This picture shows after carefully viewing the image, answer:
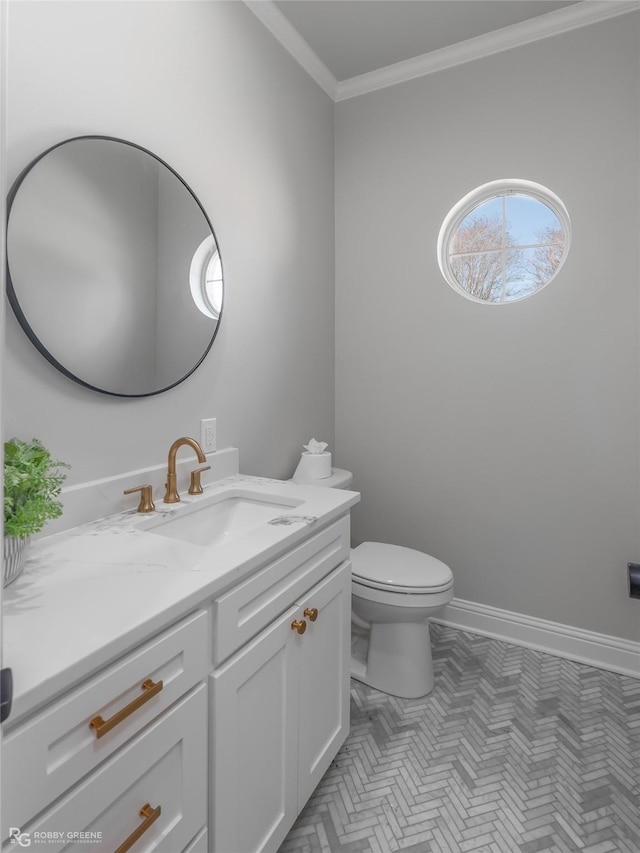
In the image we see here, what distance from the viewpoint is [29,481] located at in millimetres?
886

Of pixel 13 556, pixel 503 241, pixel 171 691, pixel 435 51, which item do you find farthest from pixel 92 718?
pixel 435 51

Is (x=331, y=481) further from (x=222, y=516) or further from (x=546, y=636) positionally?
(x=546, y=636)

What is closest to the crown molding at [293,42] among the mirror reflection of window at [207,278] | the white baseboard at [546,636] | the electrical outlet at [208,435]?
the mirror reflection of window at [207,278]

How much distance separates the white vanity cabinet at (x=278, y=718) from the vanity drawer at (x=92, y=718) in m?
0.13

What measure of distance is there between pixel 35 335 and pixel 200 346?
0.58 meters

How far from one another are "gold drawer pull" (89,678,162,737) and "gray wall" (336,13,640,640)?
6.01 ft

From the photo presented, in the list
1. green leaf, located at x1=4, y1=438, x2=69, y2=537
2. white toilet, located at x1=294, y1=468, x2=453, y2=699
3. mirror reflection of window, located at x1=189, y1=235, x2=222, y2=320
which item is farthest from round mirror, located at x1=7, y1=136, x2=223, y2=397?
white toilet, located at x1=294, y1=468, x2=453, y2=699

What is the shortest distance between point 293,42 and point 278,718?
257cm

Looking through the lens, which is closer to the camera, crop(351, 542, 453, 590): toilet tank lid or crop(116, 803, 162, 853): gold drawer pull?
crop(116, 803, 162, 853): gold drawer pull

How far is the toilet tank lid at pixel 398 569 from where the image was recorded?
1.87 m

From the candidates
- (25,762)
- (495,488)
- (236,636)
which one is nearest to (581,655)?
(495,488)

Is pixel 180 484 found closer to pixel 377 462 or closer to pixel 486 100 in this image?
pixel 377 462

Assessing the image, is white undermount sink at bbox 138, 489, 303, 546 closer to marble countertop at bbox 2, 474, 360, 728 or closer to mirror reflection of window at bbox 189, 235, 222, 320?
marble countertop at bbox 2, 474, 360, 728

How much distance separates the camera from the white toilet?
1.85 m
